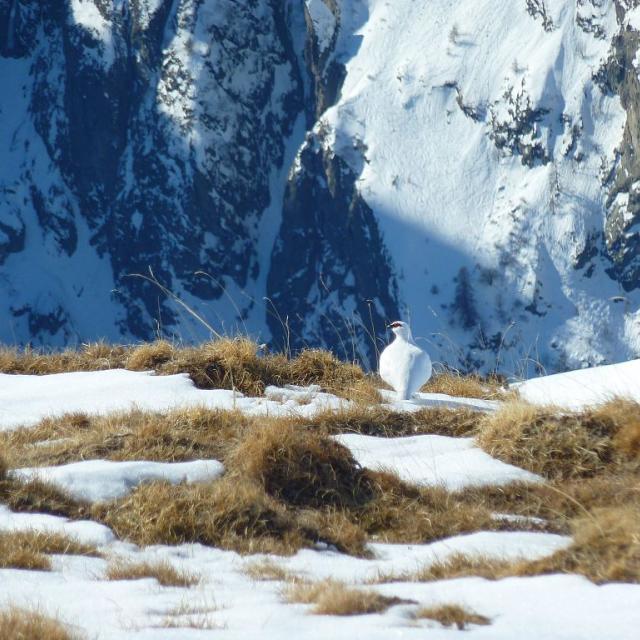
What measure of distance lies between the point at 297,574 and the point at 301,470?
145 centimetres

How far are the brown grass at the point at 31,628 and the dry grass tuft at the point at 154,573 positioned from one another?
1056 millimetres

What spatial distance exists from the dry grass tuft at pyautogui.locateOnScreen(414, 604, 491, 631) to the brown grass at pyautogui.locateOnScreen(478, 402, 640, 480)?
9.57 ft

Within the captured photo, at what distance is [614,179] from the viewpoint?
126 m

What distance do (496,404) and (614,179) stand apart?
12144 cm

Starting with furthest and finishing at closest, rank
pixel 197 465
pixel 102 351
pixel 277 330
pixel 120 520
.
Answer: pixel 277 330, pixel 102 351, pixel 197 465, pixel 120 520

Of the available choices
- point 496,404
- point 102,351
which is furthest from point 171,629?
point 102,351

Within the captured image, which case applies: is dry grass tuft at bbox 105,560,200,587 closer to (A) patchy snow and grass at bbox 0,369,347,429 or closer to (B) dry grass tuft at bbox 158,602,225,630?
(B) dry grass tuft at bbox 158,602,225,630

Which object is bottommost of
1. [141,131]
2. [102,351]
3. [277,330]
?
[277,330]

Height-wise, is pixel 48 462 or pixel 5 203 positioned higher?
pixel 48 462

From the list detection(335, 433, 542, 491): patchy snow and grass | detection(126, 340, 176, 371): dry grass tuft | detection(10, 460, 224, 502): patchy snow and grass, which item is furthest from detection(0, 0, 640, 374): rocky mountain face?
detection(10, 460, 224, 502): patchy snow and grass

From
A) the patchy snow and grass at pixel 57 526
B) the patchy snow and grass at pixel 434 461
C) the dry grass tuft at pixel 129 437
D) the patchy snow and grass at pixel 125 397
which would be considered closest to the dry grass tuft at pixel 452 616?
the patchy snow and grass at pixel 57 526

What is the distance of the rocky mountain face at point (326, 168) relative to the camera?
12619cm

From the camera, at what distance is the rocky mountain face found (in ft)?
414

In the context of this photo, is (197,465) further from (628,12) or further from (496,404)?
(628,12)
